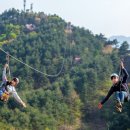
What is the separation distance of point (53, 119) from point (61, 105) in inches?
165

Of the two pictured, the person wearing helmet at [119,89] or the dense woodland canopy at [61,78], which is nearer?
the person wearing helmet at [119,89]

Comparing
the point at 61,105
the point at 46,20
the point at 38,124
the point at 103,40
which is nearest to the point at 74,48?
the point at 103,40

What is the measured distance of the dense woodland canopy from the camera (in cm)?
6531

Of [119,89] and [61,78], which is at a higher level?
[61,78]

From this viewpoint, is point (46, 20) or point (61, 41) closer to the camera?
point (61, 41)

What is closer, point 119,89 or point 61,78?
point 119,89

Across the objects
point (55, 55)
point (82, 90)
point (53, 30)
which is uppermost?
point (53, 30)

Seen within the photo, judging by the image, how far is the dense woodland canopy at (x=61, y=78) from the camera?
65.3 metres

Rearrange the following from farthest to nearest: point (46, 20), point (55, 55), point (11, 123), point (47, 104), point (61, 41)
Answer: point (46, 20), point (61, 41), point (55, 55), point (47, 104), point (11, 123)

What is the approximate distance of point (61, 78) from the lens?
85000 millimetres

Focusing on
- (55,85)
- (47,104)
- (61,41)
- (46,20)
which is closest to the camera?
(47,104)

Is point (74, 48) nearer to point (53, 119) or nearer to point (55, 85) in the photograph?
point (55, 85)

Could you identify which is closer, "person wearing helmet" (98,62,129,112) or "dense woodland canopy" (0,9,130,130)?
"person wearing helmet" (98,62,129,112)

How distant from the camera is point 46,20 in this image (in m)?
129
